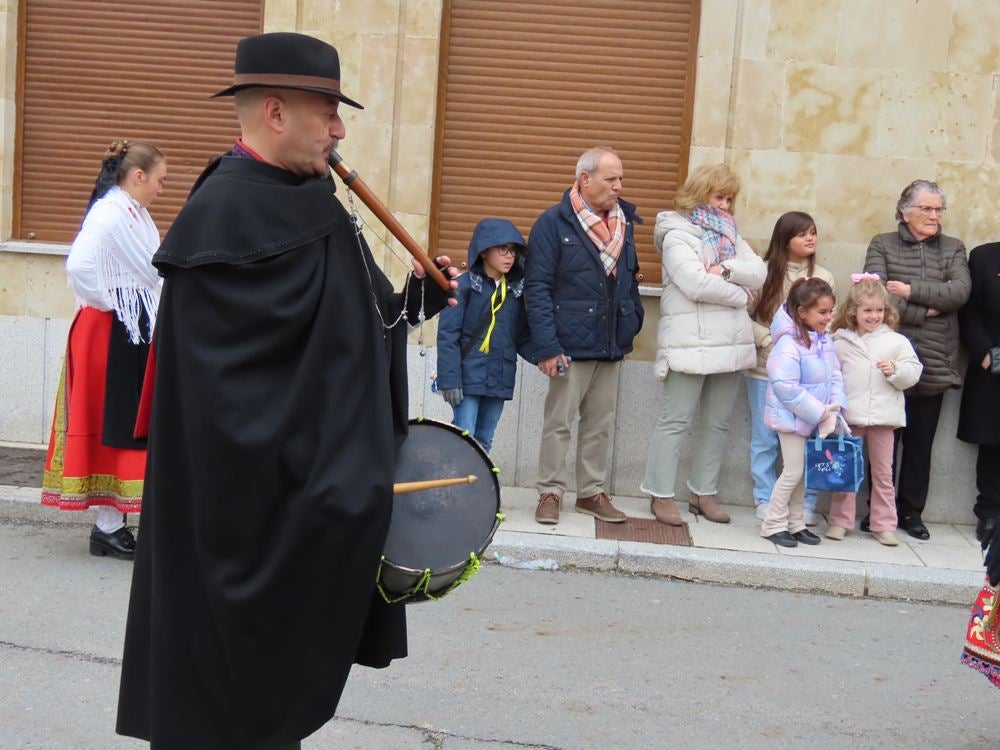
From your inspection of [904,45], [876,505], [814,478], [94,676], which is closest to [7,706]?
[94,676]

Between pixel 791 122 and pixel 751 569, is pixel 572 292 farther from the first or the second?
pixel 791 122

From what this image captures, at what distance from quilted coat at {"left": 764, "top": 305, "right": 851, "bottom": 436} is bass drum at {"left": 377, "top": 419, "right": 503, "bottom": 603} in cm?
437

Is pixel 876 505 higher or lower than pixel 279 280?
lower

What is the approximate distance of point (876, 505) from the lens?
8.07 meters

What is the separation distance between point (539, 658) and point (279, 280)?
3.13 metres

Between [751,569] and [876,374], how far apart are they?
1454mm

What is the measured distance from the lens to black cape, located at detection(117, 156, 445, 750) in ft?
9.86

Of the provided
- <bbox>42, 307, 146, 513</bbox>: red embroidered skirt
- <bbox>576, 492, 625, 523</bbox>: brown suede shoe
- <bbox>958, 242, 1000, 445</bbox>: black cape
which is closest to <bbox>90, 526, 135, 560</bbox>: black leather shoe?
<bbox>42, 307, 146, 513</bbox>: red embroidered skirt

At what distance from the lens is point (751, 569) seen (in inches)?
288

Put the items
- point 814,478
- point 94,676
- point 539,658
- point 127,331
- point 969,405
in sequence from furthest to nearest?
1. point 969,405
2. point 814,478
3. point 127,331
4. point 539,658
5. point 94,676

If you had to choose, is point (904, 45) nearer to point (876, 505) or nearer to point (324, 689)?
point (876, 505)

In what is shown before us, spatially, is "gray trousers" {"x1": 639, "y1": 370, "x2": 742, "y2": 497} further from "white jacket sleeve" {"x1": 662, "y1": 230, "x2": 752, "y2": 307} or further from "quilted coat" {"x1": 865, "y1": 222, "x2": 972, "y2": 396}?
"quilted coat" {"x1": 865, "y1": 222, "x2": 972, "y2": 396}

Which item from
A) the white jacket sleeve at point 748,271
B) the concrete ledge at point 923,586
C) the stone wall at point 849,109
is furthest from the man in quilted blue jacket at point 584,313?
the concrete ledge at point 923,586

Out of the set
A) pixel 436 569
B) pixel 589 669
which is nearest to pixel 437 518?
pixel 436 569
